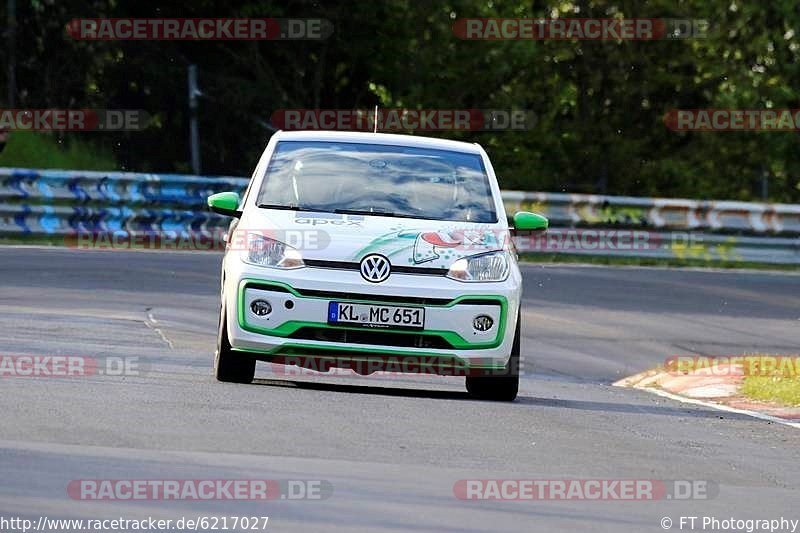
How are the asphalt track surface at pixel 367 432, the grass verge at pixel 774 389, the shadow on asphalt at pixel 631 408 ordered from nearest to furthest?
the asphalt track surface at pixel 367 432 < the shadow on asphalt at pixel 631 408 < the grass verge at pixel 774 389

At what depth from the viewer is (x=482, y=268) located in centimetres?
1189

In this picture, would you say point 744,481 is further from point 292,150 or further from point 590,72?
point 590,72

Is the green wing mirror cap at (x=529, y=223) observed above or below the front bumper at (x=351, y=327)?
above

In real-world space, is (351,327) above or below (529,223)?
below

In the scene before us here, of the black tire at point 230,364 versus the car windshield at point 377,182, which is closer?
the black tire at point 230,364

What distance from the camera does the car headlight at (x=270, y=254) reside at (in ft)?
38.4

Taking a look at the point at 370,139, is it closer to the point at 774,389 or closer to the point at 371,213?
the point at 371,213

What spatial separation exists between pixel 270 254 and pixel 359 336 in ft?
2.35

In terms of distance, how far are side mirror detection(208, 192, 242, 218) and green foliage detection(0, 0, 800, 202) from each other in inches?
923

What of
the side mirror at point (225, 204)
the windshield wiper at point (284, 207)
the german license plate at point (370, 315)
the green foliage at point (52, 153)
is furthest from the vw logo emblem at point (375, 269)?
the green foliage at point (52, 153)

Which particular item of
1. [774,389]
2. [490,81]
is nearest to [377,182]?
[774,389]

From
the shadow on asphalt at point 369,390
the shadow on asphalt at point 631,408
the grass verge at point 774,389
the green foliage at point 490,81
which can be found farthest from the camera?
the green foliage at point 490,81

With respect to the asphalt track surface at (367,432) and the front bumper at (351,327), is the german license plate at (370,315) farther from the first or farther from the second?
the asphalt track surface at (367,432)

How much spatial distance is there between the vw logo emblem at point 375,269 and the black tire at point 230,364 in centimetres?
97
